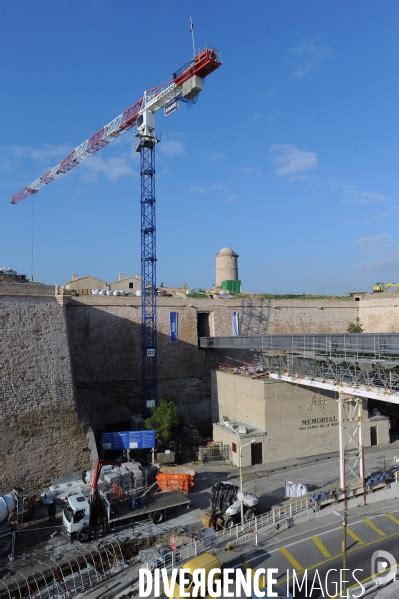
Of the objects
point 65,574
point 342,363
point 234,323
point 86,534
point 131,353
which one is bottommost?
point 65,574

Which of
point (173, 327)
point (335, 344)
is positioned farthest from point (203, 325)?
point (335, 344)

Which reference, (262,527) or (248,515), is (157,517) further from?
(262,527)

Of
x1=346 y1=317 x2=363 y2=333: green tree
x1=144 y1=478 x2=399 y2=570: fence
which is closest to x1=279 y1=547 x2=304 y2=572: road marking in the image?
x1=144 y1=478 x2=399 y2=570: fence

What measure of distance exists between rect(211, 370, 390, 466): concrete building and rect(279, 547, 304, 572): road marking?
889 centimetres

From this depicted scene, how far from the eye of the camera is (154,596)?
11062 mm

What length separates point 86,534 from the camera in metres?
15.0

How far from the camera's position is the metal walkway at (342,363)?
1772cm

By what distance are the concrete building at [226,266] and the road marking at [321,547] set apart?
122ft

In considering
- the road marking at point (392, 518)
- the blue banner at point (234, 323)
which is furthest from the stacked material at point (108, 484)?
the blue banner at point (234, 323)

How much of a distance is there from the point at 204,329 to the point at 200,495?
17.0 meters

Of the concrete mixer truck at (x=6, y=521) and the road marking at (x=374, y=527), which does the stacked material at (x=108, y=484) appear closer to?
the concrete mixer truck at (x=6, y=521)

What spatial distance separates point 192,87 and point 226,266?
22.6m

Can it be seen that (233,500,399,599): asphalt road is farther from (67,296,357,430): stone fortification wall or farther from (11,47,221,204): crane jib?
(11,47,221,204): crane jib

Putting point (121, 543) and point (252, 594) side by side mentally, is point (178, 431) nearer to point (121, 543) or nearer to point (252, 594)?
point (121, 543)
